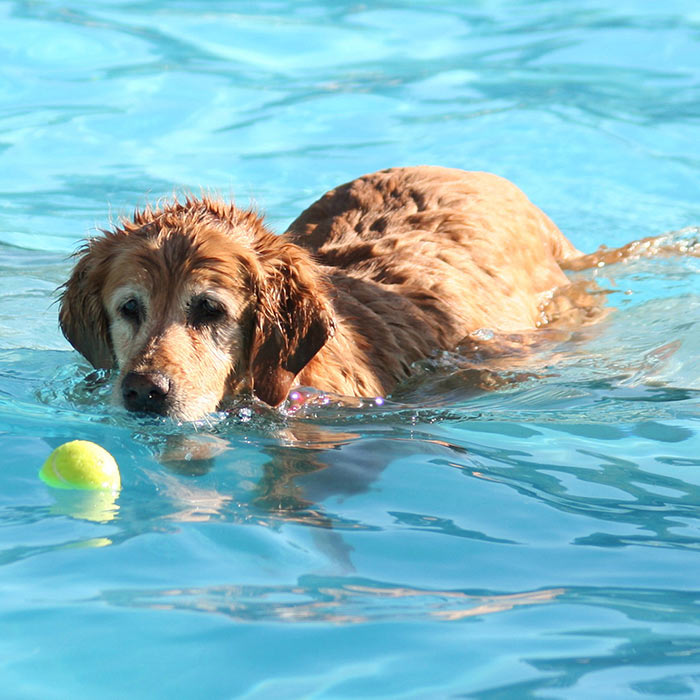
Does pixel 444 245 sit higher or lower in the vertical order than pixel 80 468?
higher

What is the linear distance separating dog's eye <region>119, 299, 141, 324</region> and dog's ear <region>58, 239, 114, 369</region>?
23 centimetres

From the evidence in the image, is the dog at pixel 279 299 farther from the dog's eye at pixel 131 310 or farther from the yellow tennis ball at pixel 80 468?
the yellow tennis ball at pixel 80 468

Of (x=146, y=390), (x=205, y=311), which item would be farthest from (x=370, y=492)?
(x=205, y=311)

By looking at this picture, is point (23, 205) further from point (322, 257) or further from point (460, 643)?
point (460, 643)

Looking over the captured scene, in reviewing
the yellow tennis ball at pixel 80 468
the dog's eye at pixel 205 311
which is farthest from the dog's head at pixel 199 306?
the yellow tennis ball at pixel 80 468

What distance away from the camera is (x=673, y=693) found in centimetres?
292

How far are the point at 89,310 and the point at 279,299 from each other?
0.93m

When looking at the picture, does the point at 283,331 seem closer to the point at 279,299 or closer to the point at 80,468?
the point at 279,299

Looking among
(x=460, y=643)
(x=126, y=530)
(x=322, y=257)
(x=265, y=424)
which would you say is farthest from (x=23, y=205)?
(x=460, y=643)

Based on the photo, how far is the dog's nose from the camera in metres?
4.67

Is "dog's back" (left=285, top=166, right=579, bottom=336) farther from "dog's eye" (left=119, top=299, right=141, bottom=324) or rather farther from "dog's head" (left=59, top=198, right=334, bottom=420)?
"dog's eye" (left=119, top=299, right=141, bottom=324)

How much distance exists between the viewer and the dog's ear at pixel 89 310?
213 inches

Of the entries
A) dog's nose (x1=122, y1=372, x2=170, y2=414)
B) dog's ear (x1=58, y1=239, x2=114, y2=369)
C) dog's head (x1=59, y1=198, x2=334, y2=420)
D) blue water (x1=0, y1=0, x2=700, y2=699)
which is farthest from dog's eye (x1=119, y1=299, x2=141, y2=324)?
dog's nose (x1=122, y1=372, x2=170, y2=414)

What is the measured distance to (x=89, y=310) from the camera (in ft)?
18.0
